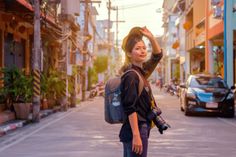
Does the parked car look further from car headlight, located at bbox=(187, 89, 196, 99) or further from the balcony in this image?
the balcony

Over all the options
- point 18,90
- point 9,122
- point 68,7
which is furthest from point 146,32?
point 68,7

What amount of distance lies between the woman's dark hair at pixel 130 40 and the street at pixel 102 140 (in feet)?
16.6

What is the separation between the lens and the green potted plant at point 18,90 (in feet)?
60.3

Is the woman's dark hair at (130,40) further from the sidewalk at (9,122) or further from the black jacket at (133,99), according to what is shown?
the sidewalk at (9,122)

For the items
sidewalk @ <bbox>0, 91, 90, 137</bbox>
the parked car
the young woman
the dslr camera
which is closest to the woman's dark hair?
the young woman

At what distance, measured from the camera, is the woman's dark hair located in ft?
16.9

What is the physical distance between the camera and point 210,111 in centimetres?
1977

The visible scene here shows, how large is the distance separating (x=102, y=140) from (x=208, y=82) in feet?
30.9

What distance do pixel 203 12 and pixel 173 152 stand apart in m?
28.8

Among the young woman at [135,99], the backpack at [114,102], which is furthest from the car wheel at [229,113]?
the backpack at [114,102]

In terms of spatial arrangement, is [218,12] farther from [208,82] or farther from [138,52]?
[138,52]

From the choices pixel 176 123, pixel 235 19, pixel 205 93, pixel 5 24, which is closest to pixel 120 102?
pixel 176 123

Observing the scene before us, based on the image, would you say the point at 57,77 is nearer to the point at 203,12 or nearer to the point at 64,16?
the point at 64,16

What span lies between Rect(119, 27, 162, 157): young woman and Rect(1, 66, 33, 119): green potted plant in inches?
534
